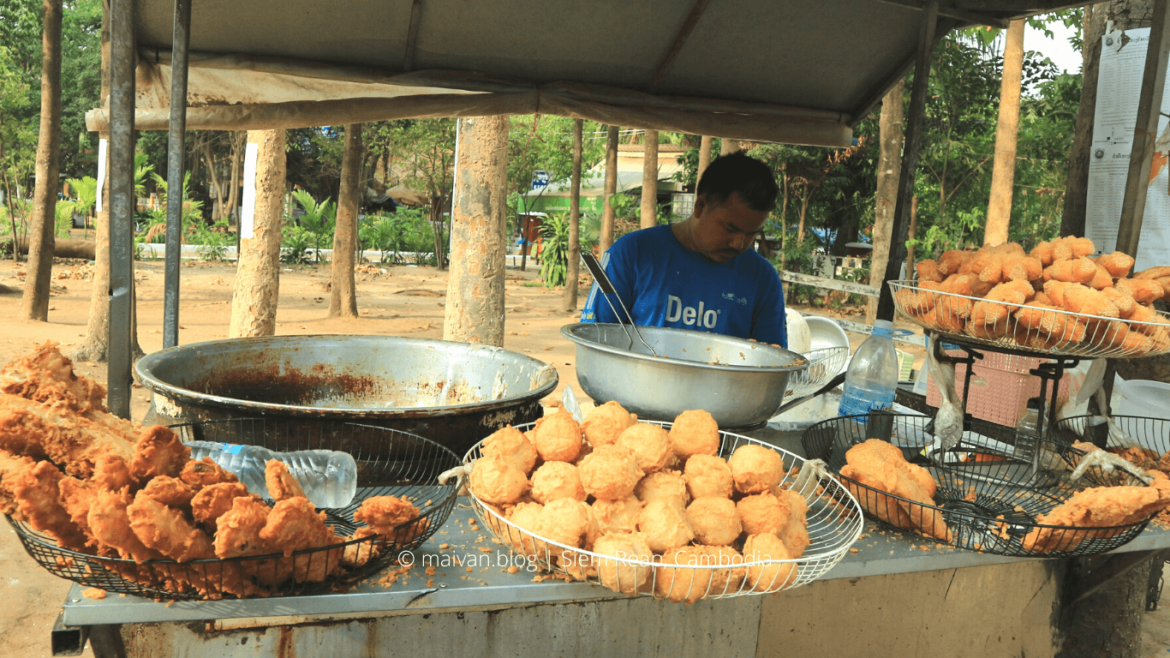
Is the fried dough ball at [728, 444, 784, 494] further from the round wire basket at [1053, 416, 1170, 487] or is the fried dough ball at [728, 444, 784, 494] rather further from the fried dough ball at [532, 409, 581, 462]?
the round wire basket at [1053, 416, 1170, 487]

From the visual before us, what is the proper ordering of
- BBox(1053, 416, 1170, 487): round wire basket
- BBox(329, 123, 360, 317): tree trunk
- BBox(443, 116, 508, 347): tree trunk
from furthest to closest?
1. BBox(329, 123, 360, 317): tree trunk
2. BBox(443, 116, 508, 347): tree trunk
3. BBox(1053, 416, 1170, 487): round wire basket

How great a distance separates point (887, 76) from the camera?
339cm

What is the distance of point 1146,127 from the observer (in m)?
2.75

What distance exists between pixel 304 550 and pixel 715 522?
72 centimetres

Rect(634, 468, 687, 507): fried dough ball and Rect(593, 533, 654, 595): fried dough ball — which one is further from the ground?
Rect(634, 468, 687, 507): fried dough ball

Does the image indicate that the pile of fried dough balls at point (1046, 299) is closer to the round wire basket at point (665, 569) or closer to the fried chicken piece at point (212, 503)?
the round wire basket at point (665, 569)

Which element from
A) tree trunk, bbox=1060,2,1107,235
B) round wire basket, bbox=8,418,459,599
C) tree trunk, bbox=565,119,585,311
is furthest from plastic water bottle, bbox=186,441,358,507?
tree trunk, bbox=565,119,585,311

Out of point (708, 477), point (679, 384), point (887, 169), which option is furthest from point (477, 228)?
point (887, 169)

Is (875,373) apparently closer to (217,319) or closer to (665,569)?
(665,569)

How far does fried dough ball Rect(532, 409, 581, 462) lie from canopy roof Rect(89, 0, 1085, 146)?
1926 mm

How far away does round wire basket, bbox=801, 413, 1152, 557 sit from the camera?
1659 mm

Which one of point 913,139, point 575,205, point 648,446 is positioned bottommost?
point 648,446

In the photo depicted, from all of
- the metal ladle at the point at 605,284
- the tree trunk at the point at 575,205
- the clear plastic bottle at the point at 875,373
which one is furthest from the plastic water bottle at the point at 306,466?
the tree trunk at the point at 575,205

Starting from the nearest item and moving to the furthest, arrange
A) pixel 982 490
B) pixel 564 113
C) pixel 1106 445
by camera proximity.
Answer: pixel 982 490 < pixel 1106 445 < pixel 564 113
